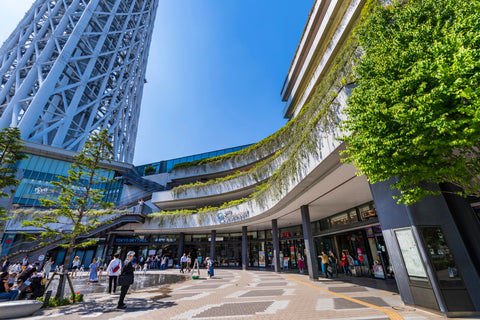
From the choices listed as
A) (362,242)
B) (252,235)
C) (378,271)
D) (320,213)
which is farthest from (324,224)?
(252,235)

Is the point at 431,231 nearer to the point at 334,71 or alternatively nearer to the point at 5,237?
the point at 334,71

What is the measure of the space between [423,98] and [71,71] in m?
47.2

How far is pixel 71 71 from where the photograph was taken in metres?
34.7

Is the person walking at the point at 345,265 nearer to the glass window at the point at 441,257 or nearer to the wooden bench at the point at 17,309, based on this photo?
the glass window at the point at 441,257

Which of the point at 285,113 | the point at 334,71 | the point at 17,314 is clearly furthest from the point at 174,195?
the point at 334,71

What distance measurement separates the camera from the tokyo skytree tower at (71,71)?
2962cm

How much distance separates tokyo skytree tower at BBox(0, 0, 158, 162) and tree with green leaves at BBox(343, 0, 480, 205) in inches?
1544

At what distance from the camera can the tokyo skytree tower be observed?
29.6 metres

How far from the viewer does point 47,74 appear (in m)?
31.2

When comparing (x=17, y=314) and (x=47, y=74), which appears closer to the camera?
(x=17, y=314)

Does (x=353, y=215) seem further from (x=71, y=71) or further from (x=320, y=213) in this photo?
(x=71, y=71)

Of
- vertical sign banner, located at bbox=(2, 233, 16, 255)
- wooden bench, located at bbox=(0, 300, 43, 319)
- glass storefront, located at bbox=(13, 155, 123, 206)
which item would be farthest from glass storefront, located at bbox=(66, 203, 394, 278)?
vertical sign banner, located at bbox=(2, 233, 16, 255)

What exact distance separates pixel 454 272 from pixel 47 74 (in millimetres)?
47048

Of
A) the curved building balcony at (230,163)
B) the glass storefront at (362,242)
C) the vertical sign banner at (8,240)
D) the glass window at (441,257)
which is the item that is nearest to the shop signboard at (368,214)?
the glass storefront at (362,242)
